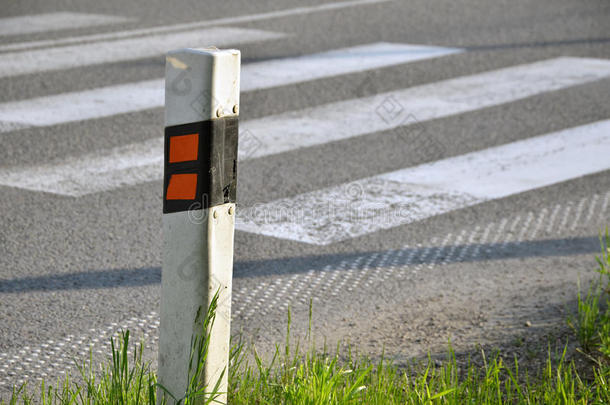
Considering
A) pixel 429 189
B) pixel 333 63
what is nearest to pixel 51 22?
pixel 333 63

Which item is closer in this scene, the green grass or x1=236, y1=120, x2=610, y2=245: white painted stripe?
the green grass

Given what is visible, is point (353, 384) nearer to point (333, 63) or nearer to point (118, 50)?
point (333, 63)

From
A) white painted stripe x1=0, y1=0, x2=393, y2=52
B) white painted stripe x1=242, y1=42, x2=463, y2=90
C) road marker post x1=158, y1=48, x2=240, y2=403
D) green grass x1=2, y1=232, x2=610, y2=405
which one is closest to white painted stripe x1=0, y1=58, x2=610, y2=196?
white painted stripe x1=242, y1=42, x2=463, y2=90

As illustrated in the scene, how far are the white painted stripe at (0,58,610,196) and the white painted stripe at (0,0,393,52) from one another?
3.20 m

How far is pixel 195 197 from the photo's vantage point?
2.41m

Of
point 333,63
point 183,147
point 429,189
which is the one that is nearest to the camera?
point 183,147

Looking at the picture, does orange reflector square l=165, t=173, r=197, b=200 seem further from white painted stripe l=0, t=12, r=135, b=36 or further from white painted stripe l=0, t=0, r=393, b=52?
white painted stripe l=0, t=12, r=135, b=36

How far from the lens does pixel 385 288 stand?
411cm

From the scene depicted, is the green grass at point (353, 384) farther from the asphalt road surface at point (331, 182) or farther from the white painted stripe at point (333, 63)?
the white painted stripe at point (333, 63)

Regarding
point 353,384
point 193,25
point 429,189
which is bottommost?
point 353,384

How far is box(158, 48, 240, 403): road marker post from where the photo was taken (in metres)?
2.36

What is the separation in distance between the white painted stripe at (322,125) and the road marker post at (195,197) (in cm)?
284

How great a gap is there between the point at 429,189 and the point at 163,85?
284 centimetres

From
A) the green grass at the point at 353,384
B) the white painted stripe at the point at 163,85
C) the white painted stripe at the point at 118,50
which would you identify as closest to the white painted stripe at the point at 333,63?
the white painted stripe at the point at 163,85
